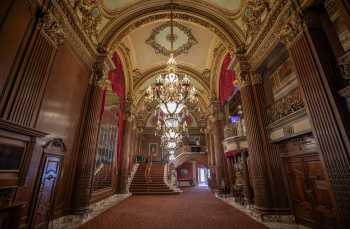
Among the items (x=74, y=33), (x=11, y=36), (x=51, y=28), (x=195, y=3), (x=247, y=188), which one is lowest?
(x=247, y=188)

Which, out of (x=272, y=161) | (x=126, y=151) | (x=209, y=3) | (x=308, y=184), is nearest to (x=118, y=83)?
(x=126, y=151)

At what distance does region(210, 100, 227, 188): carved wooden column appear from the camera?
9423 mm

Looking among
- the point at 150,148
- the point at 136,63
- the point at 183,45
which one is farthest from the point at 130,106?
the point at 150,148

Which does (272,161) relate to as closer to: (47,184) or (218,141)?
(218,141)

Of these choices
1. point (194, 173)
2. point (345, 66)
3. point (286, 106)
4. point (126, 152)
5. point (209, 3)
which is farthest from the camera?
point (194, 173)

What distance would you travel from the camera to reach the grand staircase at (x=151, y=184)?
1042 cm

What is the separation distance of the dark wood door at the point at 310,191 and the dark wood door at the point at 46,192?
20.0ft

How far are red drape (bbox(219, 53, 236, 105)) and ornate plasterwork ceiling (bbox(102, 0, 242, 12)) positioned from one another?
8.61 ft

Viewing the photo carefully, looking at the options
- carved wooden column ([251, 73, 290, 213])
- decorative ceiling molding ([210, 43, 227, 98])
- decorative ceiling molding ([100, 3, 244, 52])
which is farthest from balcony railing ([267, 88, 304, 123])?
decorative ceiling molding ([210, 43, 227, 98])

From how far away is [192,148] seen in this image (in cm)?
1833

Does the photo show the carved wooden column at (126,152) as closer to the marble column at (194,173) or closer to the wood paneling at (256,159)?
the wood paneling at (256,159)

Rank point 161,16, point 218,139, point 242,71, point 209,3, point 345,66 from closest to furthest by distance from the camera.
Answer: point 345,66 < point 242,71 < point 209,3 < point 161,16 < point 218,139

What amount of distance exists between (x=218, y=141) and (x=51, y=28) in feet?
30.8

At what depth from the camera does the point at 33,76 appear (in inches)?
125
